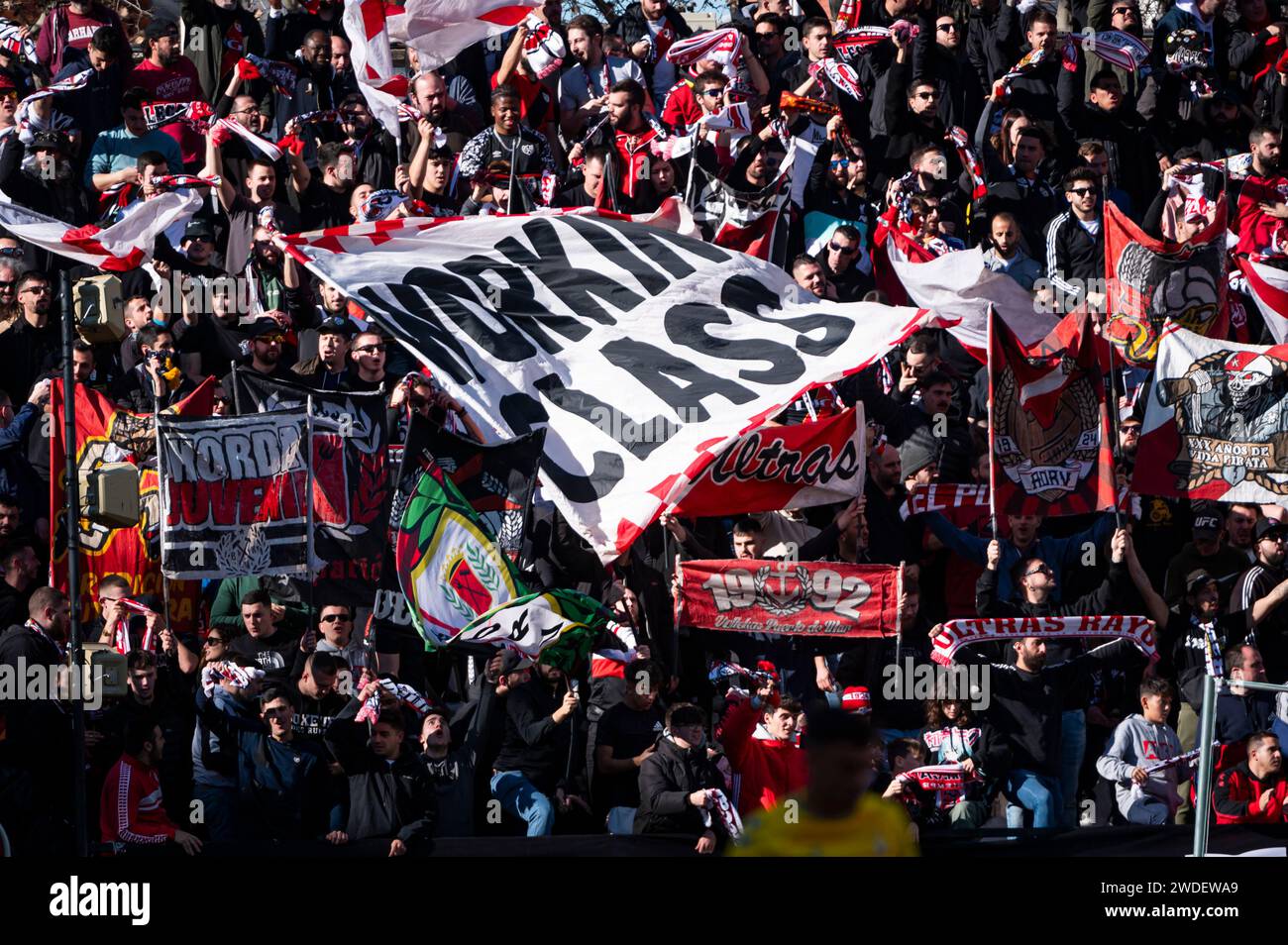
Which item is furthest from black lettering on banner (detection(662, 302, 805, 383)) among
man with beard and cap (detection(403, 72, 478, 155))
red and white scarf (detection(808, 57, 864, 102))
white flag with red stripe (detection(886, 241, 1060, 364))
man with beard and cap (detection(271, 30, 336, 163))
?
man with beard and cap (detection(271, 30, 336, 163))

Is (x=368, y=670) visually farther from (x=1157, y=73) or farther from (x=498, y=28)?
(x=1157, y=73)

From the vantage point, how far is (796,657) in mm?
12977

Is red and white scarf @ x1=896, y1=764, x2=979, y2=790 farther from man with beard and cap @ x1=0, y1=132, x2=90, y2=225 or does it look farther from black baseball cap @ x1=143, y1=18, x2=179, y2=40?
black baseball cap @ x1=143, y1=18, x2=179, y2=40

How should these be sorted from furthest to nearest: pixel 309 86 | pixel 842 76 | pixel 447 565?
pixel 309 86, pixel 842 76, pixel 447 565

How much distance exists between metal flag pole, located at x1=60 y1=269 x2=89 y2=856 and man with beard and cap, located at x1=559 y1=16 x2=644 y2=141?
6.51m

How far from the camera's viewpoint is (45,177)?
52.9 ft

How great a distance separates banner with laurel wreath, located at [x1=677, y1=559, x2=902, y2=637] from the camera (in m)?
12.6

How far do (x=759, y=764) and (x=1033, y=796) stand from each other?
152 centimetres

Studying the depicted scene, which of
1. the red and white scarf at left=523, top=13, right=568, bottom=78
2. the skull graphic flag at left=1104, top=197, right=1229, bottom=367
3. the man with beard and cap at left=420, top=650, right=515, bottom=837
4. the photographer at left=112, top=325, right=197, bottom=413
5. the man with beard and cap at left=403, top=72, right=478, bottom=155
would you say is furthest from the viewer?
the red and white scarf at left=523, top=13, right=568, bottom=78

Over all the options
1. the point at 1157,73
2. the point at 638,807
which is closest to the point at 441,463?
the point at 638,807

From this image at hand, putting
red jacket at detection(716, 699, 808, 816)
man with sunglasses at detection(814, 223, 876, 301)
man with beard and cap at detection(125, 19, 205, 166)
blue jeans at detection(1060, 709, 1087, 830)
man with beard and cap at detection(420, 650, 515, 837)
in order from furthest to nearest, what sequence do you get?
man with beard and cap at detection(125, 19, 205, 166) → man with sunglasses at detection(814, 223, 876, 301) → blue jeans at detection(1060, 709, 1087, 830) → red jacket at detection(716, 699, 808, 816) → man with beard and cap at detection(420, 650, 515, 837)

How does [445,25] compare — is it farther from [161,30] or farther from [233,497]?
[233,497]

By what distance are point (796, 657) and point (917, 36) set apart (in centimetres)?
688

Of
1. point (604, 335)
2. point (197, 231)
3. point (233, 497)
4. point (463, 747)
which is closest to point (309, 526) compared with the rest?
point (233, 497)
